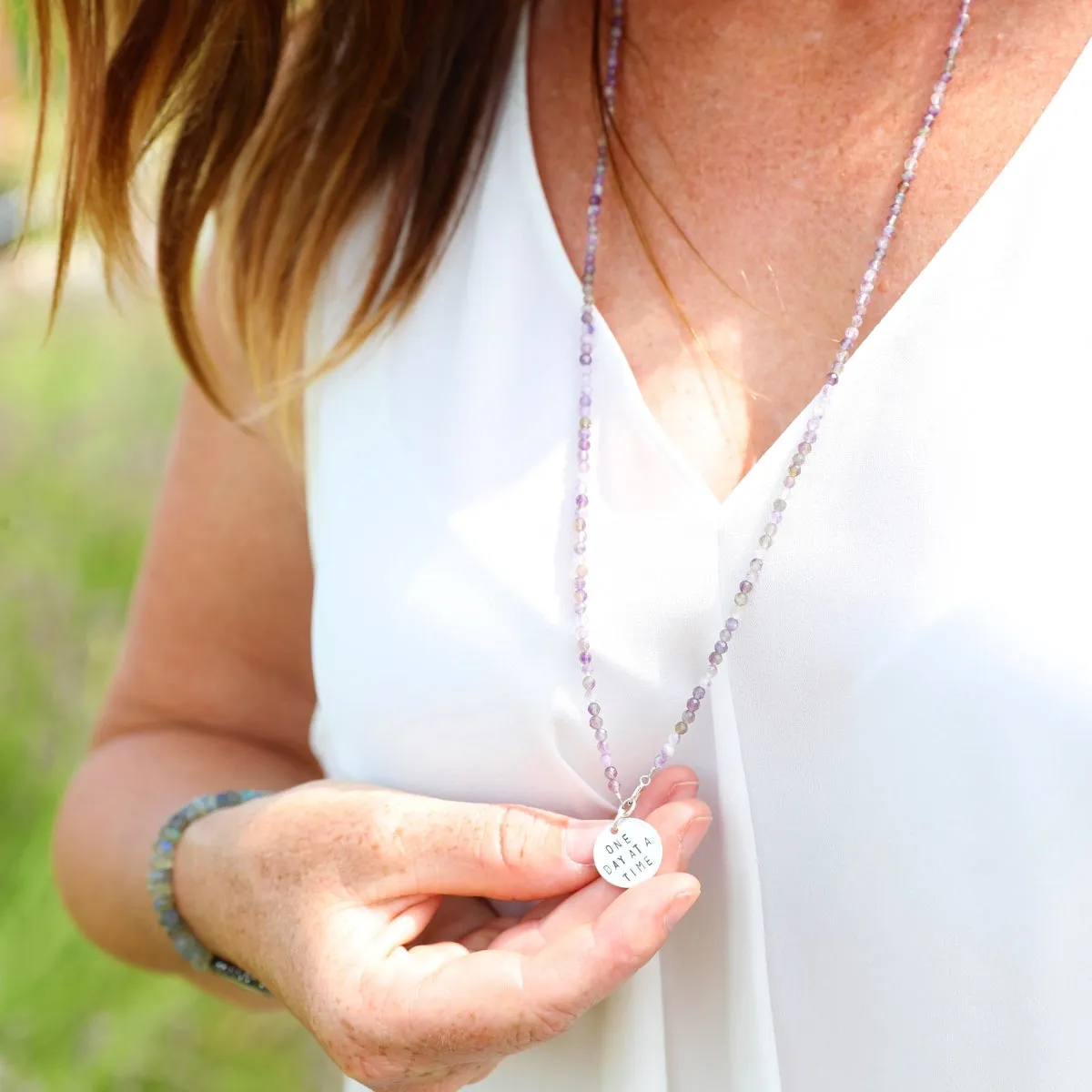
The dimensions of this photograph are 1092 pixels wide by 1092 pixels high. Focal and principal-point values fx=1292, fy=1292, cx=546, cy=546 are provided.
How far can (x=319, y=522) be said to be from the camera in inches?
46.4

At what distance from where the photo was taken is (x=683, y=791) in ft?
3.08

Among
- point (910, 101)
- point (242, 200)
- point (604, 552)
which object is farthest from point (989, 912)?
point (242, 200)

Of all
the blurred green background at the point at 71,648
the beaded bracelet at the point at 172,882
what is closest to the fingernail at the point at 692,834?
the beaded bracelet at the point at 172,882

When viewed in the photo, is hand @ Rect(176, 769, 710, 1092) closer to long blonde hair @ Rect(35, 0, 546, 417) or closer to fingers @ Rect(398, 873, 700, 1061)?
fingers @ Rect(398, 873, 700, 1061)

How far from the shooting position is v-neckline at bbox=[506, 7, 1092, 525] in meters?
0.91

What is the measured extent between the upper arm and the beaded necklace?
406mm

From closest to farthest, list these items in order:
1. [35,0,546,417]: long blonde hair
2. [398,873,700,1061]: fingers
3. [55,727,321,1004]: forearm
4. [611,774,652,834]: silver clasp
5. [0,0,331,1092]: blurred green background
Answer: [398,873,700,1061]: fingers < [611,774,652,834]: silver clasp < [35,0,546,417]: long blonde hair < [55,727,321,1004]: forearm < [0,0,331,1092]: blurred green background

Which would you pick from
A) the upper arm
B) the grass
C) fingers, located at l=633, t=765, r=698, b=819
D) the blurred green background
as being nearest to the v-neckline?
fingers, located at l=633, t=765, r=698, b=819

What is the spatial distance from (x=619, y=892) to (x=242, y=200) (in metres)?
0.79

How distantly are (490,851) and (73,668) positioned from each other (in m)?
2.50

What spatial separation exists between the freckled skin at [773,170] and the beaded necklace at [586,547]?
1 cm

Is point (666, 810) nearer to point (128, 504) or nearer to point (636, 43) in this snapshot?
point (636, 43)

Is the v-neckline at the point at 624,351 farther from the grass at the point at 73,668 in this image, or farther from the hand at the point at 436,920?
the grass at the point at 73,668

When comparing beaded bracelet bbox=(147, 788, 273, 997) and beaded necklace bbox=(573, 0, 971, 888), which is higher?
beaded necklace bbox=(573, 0, 971, 888)
